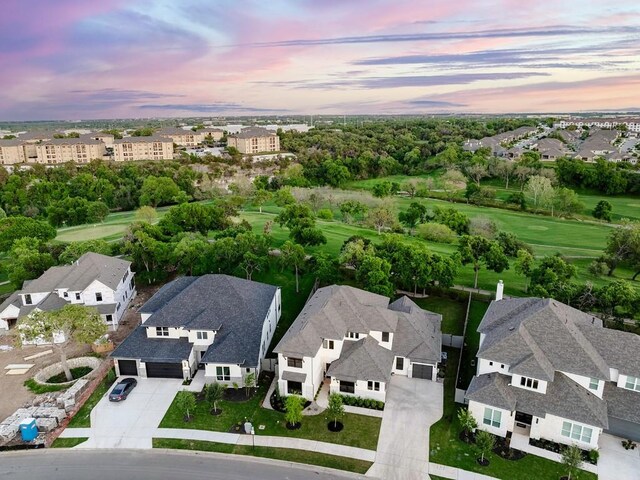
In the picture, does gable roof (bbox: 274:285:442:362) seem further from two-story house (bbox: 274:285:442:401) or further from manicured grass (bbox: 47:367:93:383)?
manicured grass (bbox: 47:367:93:383)

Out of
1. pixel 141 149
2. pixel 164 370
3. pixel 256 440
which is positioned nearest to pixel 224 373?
pixel 164 370

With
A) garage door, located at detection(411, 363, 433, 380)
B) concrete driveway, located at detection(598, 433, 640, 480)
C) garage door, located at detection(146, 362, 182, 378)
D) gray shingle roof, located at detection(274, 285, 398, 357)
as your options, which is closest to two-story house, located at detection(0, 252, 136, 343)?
garage door, located at detection(146, 362, 182, 378)

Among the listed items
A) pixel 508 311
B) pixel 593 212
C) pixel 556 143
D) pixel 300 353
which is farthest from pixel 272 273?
pixel 556 143

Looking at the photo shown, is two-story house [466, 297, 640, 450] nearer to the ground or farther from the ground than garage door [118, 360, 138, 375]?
farther from the ground

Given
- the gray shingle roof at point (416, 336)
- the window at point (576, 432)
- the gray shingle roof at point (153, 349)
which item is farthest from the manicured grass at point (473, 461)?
the gray shingle roof at point (153, 349)

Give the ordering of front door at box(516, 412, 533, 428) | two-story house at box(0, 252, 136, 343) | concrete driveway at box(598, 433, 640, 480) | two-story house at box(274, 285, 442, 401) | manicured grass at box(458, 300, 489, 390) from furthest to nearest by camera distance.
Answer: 1. two-story house at box(0, 252, 136, 343)
2. manicured grass at box(458, 300, 489, 390)
3. two-story house at box(274, 285, 442, 401)
4. front door at box(516, 412, 533, 428)
5. concrete driveway at box(598, 433, 640, 480)

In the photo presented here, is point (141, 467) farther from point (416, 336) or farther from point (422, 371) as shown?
point (416, 336)
